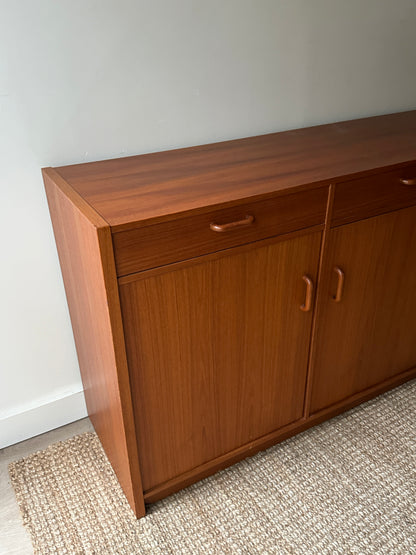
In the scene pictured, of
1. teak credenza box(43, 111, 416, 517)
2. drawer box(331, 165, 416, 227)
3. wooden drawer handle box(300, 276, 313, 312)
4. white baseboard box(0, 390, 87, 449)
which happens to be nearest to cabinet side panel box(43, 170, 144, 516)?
teak credenza box(43, 111, 416, 517)

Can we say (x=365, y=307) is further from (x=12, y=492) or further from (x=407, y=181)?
(x=12, y=492)

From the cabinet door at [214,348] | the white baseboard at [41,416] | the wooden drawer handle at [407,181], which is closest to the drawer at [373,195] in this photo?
the wooden drawer handle at [407,181]

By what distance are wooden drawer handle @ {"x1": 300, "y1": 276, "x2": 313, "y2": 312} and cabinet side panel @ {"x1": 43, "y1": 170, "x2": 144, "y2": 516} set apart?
51 cm

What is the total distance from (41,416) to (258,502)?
0.75m

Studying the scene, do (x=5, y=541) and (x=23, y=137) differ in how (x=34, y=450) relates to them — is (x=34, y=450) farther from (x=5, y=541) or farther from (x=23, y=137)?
(x=23, y=137)

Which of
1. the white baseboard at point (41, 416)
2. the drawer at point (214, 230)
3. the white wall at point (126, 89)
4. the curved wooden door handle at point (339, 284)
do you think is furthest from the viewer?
the white baseboard at point (41, 416)

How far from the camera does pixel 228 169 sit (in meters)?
1.29

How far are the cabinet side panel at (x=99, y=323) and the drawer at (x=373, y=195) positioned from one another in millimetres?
612

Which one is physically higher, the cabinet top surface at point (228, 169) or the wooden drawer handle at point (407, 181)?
the cabinet top surface at point (228, 169)

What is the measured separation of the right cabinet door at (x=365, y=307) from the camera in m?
1.37

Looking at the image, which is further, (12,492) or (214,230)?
(12,492)

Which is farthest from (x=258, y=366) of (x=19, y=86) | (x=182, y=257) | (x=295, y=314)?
(x=19, y=86)

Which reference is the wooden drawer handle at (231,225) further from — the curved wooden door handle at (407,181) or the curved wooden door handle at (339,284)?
the curved wooden door handle at (407,181)

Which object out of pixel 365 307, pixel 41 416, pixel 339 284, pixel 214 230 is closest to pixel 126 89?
pixel 214 230
